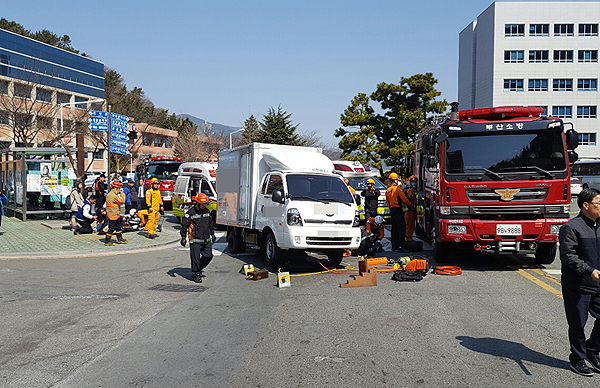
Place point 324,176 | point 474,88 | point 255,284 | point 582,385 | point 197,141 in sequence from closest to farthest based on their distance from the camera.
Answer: point 582,385, point 255,284, point 324,176, point 197,141, point 474,88

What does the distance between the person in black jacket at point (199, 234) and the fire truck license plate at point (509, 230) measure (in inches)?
216

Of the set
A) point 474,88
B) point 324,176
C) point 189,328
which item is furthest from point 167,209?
point 474,88

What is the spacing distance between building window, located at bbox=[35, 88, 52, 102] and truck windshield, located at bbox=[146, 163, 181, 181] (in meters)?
20.0

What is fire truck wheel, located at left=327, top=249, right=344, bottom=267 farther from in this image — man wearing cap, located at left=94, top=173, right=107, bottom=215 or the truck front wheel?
man wearing cap, located at left=94, top=173, right=107, bottom=215

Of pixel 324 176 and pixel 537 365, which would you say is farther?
pixel 324 176

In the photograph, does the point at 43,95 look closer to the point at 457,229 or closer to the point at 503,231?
the point at 457,229

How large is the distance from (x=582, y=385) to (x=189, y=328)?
14.6 ft

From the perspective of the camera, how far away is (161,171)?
31.0m

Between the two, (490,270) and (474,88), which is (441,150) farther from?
(474,88)

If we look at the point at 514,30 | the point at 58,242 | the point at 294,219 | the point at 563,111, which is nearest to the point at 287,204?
the point at 294,219

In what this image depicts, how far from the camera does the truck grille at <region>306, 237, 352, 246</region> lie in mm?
11158

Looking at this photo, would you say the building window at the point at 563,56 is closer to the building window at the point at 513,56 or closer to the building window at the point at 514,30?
the building window at the point at 513,56

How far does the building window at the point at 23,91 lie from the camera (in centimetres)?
4301

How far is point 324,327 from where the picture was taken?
7074 millimetres
